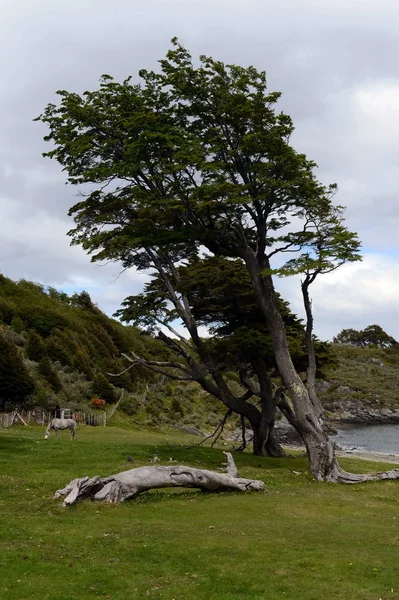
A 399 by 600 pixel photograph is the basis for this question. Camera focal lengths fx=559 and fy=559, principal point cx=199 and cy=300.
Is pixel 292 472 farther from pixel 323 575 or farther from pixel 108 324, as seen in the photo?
pixel 108 324

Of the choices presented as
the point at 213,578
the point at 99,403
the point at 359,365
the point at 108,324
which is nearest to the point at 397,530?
the point at 213,578

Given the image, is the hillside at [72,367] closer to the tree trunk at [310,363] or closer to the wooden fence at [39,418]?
the wooden fence at [39,418]

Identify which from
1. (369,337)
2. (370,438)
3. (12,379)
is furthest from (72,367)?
(369,337)

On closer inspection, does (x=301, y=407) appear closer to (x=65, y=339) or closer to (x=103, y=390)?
(x=103, y=390)

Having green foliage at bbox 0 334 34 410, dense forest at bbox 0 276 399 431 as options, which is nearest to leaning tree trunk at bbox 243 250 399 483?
dense forest at bbox 0 276 399 431

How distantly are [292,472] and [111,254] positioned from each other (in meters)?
13.3

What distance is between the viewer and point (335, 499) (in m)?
18.1

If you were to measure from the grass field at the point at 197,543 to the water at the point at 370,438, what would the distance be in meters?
32.8

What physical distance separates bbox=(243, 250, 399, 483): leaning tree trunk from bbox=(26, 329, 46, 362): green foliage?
103 ft

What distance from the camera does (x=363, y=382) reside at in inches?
3851

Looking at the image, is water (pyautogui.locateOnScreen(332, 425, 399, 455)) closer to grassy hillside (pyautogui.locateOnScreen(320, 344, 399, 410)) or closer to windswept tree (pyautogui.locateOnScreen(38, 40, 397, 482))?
grassy hillside (pyautogui.locateOnScreen(320, 344, 399, 410))

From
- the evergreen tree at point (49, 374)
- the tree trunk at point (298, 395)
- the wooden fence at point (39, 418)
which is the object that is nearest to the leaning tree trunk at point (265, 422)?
the tree trunk at point (298, 395)

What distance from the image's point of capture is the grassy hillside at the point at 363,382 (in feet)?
291

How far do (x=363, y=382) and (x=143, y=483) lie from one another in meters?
87.5
